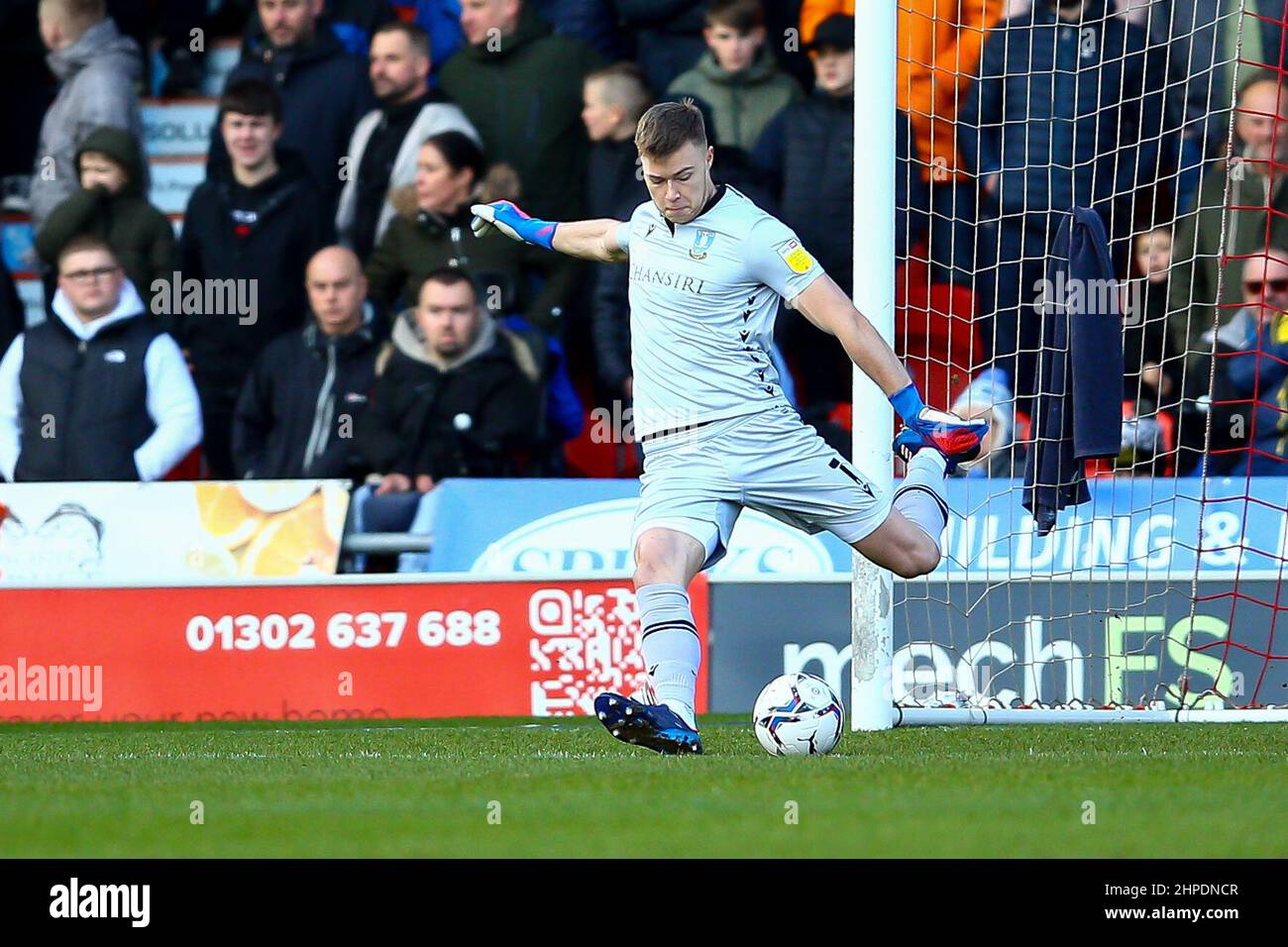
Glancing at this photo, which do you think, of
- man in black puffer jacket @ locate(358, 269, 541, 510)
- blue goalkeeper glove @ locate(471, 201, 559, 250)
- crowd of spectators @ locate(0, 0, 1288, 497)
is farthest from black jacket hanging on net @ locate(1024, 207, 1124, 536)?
man in black puffer jacket @ locate(358, 269, 541, 510)

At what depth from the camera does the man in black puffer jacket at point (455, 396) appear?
11.0 metres

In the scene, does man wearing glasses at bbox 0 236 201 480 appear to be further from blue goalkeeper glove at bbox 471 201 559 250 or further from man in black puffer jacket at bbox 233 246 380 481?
blue goalkeeper glove at bbox 471 201 559 250

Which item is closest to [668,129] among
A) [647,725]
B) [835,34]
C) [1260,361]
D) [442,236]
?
[647,725]

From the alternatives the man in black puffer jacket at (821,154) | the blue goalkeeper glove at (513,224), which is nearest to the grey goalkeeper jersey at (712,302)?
the blue goalkeeper glove at (513,224)

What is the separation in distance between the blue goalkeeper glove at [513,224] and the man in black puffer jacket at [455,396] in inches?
163

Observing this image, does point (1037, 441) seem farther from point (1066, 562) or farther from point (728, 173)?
point (728, 173)

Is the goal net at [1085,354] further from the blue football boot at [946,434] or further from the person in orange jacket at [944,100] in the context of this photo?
the blue football boot at [946,434]

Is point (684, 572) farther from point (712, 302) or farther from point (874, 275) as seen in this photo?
point (874, 275)

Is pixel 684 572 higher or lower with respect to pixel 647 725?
A: higher

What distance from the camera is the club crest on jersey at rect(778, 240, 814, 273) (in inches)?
236

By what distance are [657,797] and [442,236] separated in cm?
702

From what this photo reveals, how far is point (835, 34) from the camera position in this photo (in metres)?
11.0

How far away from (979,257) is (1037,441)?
7.89ft
